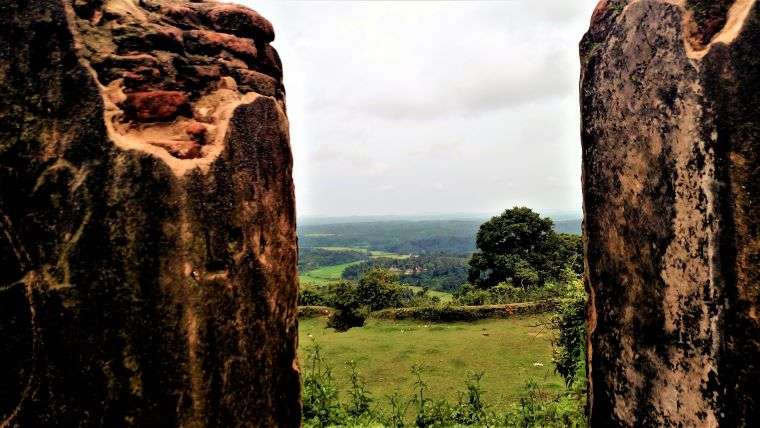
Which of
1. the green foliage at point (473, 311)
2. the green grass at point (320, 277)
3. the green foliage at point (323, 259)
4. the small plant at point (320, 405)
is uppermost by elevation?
the small plant at point (320, 405)

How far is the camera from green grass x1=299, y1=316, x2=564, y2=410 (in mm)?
8461

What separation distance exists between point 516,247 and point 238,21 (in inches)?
718

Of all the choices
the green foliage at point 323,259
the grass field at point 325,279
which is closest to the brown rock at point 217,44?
the grass field at point 325,279

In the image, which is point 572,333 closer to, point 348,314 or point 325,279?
point 348,314

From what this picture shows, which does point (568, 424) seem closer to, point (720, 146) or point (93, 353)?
point (720, 146)

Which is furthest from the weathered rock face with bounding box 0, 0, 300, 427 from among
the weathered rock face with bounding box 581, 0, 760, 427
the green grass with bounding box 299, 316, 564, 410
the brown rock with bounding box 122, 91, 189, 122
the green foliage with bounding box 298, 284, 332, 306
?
the green foliage with bounding box 298, 284, 332, 306

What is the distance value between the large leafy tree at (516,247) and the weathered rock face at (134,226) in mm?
16485

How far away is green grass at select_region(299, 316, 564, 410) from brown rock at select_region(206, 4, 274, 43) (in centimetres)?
610

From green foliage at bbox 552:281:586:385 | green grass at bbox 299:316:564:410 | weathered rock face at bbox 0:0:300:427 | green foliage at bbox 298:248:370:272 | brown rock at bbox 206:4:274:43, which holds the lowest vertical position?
green foliage at bbox 298:248:370:272

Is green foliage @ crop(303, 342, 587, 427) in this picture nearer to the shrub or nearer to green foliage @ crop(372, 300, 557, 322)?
green foliage @ crop(372, 300, 557, 322)

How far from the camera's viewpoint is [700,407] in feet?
8.02

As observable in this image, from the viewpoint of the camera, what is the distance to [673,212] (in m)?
2.57

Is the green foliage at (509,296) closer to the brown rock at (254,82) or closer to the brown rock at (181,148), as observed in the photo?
the brown rock at (254,82)

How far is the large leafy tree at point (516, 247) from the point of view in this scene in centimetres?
1875
